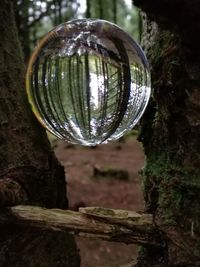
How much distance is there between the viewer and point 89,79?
1.05 m

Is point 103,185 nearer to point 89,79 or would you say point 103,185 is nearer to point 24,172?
point 24,172

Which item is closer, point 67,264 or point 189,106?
point 189,106

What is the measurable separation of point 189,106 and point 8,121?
585mm

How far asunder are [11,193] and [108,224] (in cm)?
29

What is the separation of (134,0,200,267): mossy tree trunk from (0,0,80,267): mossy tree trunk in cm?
32

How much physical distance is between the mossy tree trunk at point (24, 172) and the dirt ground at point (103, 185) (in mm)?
1925

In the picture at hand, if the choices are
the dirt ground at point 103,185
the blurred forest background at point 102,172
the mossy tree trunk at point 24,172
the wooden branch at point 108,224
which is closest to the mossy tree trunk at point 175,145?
the wooden branch at point 108,224

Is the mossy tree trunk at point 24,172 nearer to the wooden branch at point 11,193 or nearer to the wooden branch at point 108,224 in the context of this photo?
the wooden branch at point 11,193

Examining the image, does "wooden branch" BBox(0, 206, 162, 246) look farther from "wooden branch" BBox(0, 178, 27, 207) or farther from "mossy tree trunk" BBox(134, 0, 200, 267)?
"wooden branch" BBox(0, 178, 27, 207)

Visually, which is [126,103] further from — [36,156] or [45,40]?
[36,156]

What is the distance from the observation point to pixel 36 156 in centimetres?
136

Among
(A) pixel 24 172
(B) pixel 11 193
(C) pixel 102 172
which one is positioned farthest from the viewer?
(C) pixel 102 172

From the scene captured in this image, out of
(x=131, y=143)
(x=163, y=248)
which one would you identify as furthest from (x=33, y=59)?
(x=131, y=143)

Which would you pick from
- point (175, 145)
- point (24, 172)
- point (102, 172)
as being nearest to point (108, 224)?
point (175, 145)
